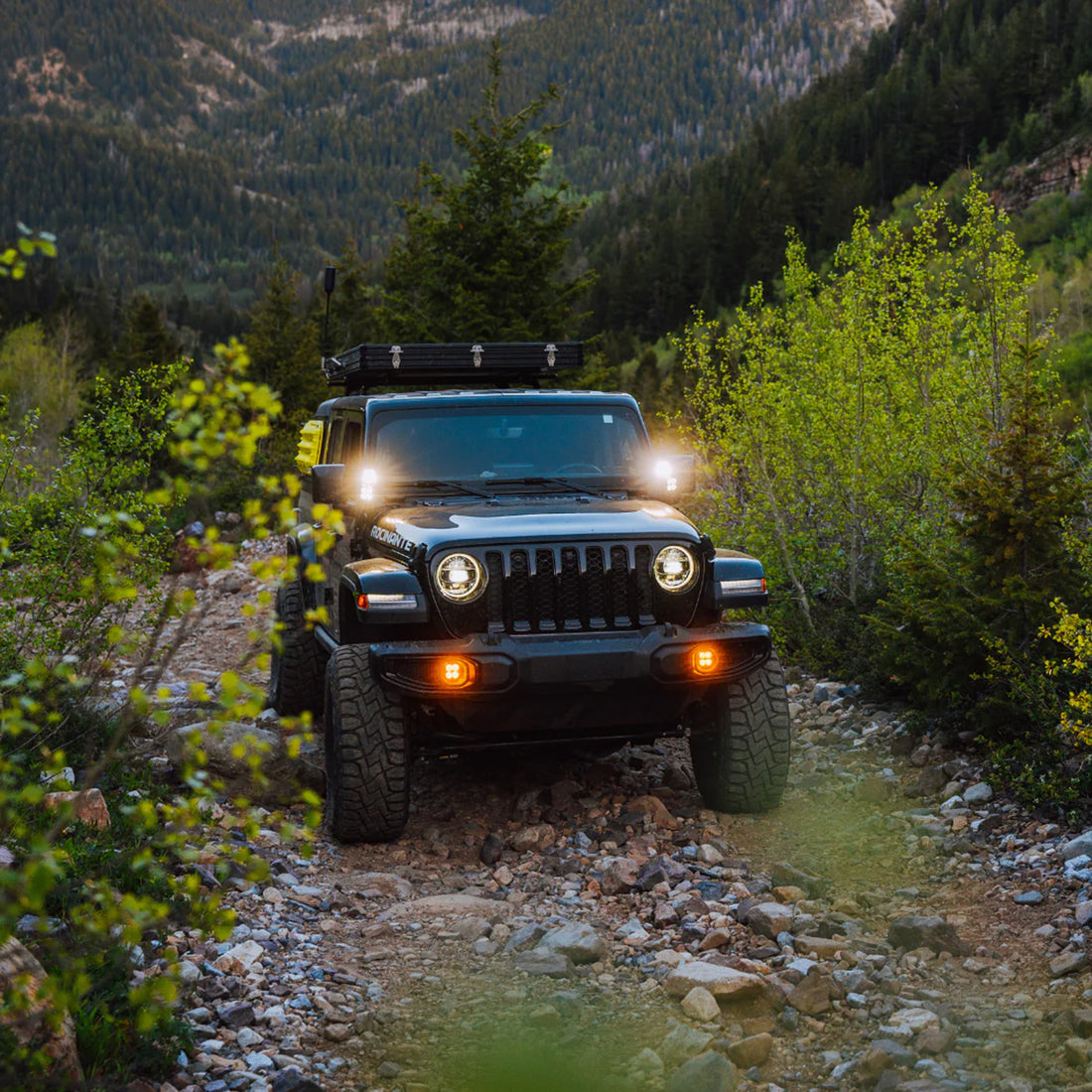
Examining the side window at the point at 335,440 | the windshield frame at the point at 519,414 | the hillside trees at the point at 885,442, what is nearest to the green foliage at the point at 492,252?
the hillside trees at the point at 885,442

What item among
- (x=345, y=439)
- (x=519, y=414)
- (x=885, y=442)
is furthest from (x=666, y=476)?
(x=885, y=442)

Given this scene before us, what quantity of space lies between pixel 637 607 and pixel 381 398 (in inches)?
89.3

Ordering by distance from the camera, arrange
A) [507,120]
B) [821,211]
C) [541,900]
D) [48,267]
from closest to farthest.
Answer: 1. [541,900]
2. [507,120]
3. [821,211]
4. [48,267]

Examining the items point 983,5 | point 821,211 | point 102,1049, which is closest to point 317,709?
point 102,1049

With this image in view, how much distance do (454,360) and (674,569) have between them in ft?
9.51

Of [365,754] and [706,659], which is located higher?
[706,659]

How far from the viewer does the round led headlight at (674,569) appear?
568cm

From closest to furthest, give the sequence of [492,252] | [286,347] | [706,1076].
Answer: [706,1076] → [492,252] → [286,347]

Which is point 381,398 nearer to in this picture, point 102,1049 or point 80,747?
point 80,747

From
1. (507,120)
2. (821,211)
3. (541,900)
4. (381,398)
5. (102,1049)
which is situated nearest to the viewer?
(102,1049)

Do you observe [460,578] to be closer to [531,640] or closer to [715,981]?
[531,640]

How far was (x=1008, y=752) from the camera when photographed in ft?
20.7

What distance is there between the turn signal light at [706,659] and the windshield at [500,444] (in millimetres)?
1601

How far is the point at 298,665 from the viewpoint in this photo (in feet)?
26.8
